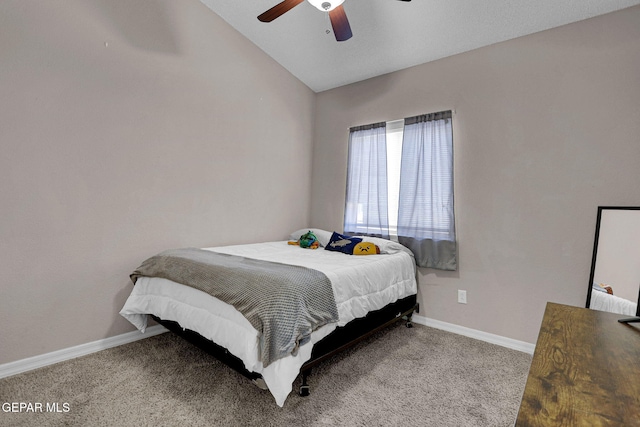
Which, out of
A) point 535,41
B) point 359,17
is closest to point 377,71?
point 359,17

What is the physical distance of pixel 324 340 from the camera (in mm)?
1739

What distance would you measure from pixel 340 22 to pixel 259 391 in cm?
239

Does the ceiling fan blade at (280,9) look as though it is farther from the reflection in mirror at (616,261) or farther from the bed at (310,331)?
the reflection in mirror at (616,261)

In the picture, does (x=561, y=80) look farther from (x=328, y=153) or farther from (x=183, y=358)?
(x=183, y=358)

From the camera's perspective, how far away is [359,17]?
2561 mm

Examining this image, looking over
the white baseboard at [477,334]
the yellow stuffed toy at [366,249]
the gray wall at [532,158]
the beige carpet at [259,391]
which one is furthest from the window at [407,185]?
the beige carpet at [259,391]

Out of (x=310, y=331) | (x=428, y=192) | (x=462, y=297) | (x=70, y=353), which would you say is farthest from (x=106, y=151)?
(x=462, y=297)

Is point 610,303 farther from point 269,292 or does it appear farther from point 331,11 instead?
point 331,11

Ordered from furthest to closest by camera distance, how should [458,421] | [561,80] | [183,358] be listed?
[561,80], [183,358], [458,421]

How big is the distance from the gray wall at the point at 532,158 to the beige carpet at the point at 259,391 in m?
0.58

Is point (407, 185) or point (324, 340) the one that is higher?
point (407, 185)

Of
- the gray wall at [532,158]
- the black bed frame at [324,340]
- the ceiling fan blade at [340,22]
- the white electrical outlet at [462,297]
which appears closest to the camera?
the black bed frame at [324,340]

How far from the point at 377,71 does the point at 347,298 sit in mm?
2540

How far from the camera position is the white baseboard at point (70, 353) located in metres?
1.81
